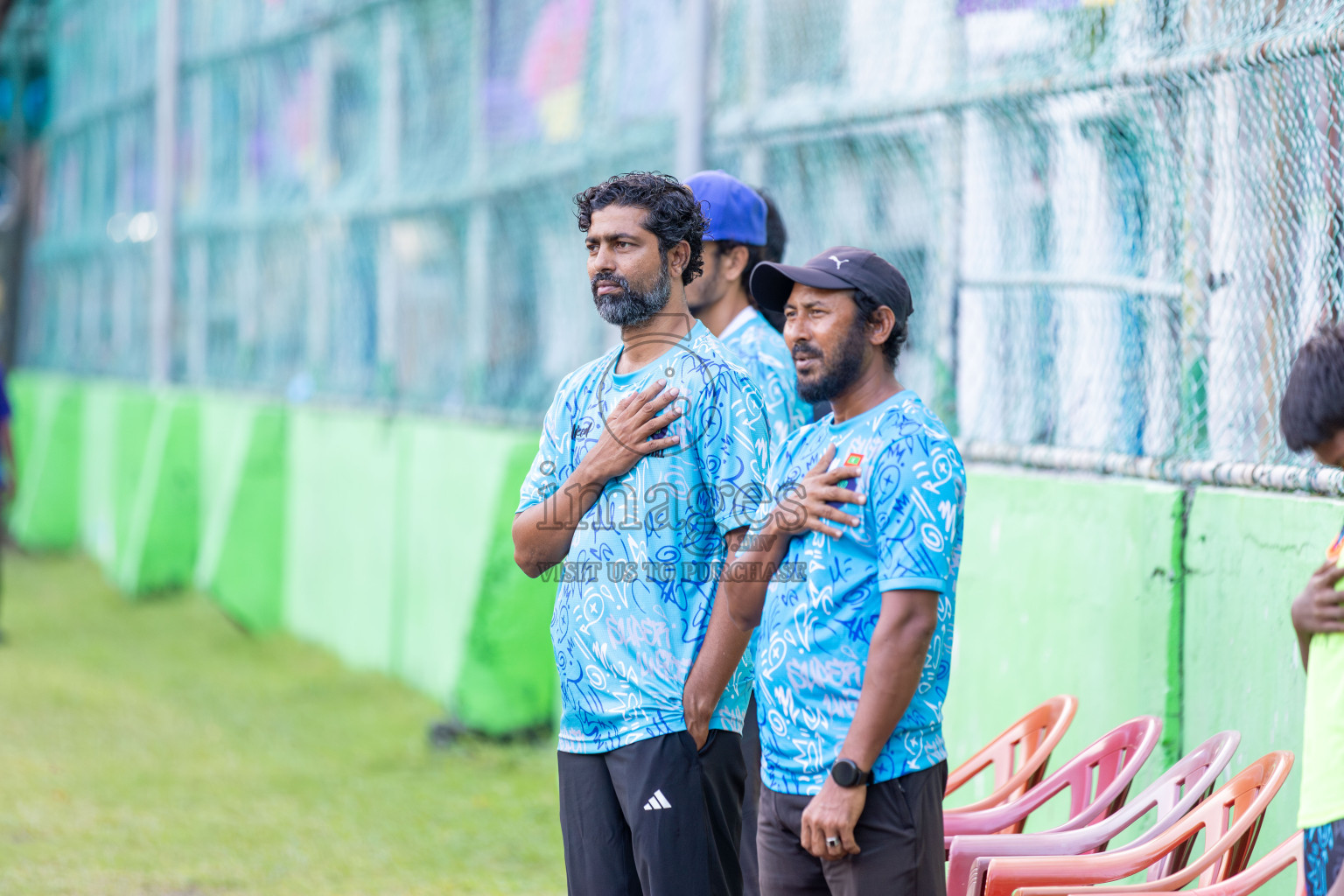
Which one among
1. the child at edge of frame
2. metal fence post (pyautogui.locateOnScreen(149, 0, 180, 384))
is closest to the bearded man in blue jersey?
the child at edge of frame

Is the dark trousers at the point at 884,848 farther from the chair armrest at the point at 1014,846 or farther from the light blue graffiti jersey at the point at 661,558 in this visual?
the chair armrest at the point at 1014,846

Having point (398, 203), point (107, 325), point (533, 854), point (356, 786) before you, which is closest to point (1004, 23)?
point (533, 854)

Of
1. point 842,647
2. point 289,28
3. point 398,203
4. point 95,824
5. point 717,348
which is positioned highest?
point 289,28

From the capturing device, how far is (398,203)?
941 centimetres

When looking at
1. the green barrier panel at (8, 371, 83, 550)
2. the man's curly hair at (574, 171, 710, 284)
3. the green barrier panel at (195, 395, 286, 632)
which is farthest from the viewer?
the green barrier panel at (8, 371, 83, 550)

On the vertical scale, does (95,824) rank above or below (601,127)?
below

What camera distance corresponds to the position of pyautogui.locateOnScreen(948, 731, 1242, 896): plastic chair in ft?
10.6

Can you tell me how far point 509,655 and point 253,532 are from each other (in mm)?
4385

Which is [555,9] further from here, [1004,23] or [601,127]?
[1004,23]

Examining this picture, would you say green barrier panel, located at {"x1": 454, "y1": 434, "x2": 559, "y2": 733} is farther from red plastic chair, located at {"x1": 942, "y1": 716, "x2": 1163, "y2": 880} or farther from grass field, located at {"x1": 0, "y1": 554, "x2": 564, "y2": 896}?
red plastic chair, located at {"x1": 942, "y1": 716, "x2": 1163, "y2": 880}

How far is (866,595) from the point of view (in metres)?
2.73

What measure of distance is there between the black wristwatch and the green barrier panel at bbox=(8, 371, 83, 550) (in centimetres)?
1438

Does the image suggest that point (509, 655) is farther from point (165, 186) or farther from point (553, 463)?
point (165, 186)

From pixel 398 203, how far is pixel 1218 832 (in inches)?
284
